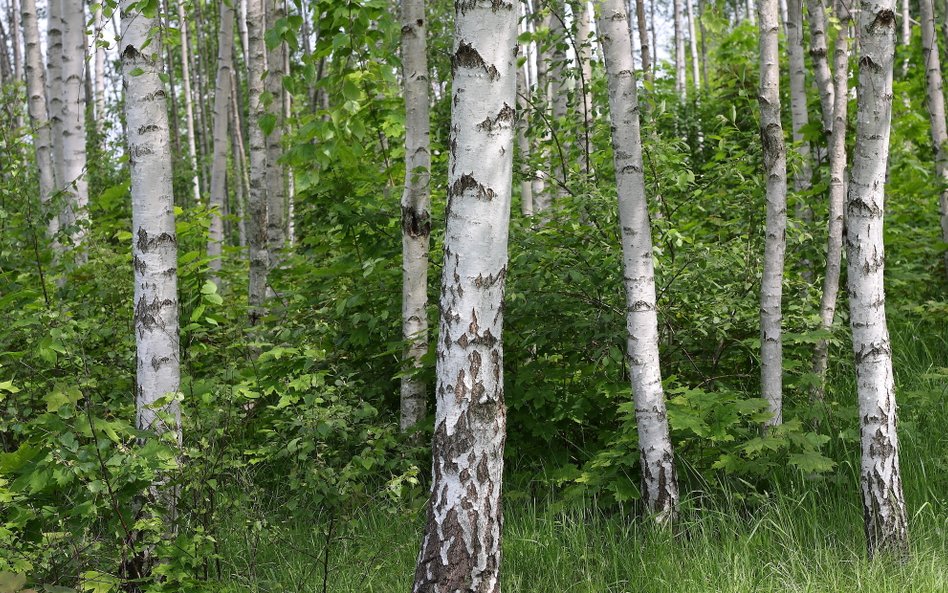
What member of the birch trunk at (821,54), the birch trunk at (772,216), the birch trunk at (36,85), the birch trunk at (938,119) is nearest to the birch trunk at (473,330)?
the birch trunk at (772,216)

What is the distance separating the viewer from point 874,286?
345 cm

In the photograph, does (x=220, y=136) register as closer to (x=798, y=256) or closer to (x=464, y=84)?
(x=798, y=256)

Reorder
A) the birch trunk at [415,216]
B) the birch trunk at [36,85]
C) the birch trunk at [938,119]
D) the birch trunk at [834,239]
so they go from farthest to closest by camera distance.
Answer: the birch trunk at [36,85] < the birch trunk at [938,119] < the birch trunk at [834,239] < the birch trunk at [415,216]

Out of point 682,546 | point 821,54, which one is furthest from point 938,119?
point 682,546

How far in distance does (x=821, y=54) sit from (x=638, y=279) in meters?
2.80

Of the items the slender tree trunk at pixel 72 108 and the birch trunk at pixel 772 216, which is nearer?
the birch trunk at pixel 772 216

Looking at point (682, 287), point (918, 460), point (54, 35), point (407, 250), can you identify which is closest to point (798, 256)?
point (682, 287)

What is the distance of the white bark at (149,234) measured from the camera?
3.79 metres

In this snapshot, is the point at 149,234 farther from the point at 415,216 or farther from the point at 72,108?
the point at 72,108

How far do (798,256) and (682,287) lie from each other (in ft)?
4.65

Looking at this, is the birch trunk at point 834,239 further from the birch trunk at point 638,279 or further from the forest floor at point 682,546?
the birch trunk at point 638,279

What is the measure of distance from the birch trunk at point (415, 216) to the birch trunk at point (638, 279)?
124 cm

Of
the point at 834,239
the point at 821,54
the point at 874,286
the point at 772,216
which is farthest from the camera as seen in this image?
the point at 821,54

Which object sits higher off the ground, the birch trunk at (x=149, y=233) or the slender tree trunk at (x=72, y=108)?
the slender tree trunk at (x=72, y=108)
